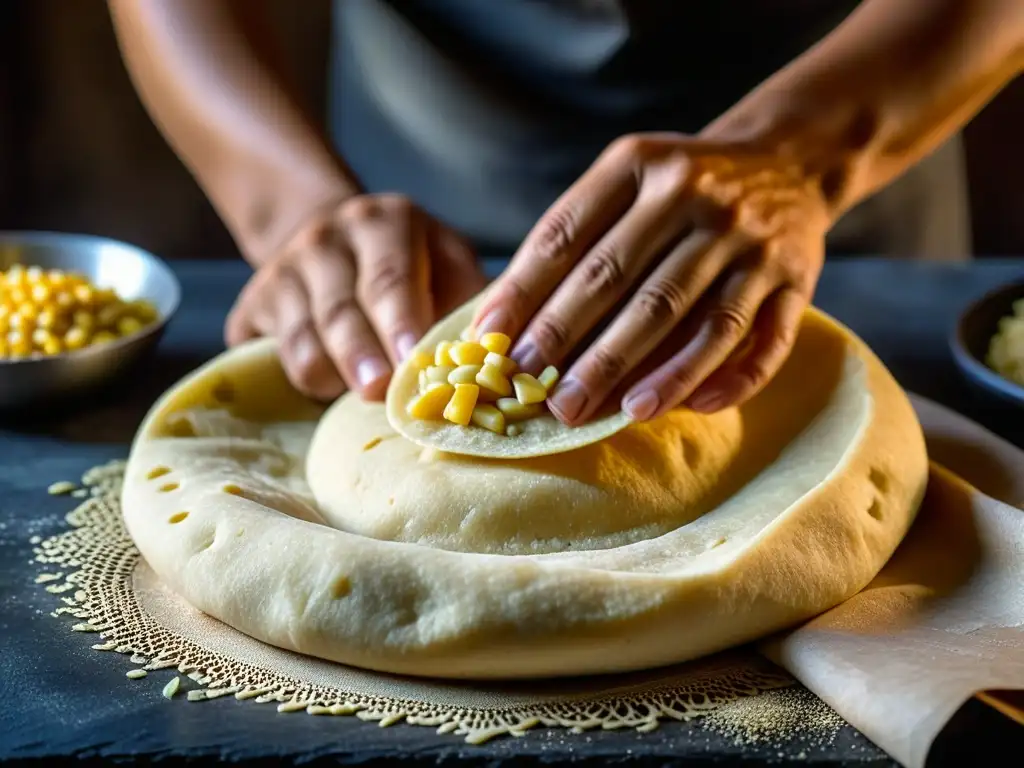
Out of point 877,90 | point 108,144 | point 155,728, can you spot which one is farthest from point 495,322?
point 108,144

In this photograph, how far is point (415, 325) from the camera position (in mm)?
1692

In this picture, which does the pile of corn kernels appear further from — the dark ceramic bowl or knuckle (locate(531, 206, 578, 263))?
the dark ceramic bowl

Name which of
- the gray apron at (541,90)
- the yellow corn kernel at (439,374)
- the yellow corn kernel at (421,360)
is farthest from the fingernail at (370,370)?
the gray apron at (541,90)

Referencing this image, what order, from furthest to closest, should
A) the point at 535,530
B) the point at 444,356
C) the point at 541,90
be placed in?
the point at 541,90
the point at 444,356
the point at 535,530

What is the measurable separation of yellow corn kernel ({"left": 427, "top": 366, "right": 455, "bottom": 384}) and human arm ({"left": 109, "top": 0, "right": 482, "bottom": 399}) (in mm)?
204

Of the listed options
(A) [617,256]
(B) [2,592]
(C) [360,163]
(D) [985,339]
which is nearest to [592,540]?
(A) [617,256]

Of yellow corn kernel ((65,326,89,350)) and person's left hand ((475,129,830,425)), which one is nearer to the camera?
person's left hand ((475,129,830,425))

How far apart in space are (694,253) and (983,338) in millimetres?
730

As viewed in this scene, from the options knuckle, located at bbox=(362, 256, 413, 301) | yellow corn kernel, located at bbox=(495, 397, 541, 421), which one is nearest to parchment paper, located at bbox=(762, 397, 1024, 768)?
yellow corn kernel, located at bbox=(495, 397, 541, 421)

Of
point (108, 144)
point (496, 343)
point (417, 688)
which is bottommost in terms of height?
point (108, 144)

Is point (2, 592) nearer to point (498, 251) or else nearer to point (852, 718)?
point (852, 718)

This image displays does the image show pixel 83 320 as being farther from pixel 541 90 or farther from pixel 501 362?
pixel 541 90

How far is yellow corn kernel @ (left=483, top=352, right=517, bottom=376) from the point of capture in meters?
1.44

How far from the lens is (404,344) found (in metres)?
1.66
